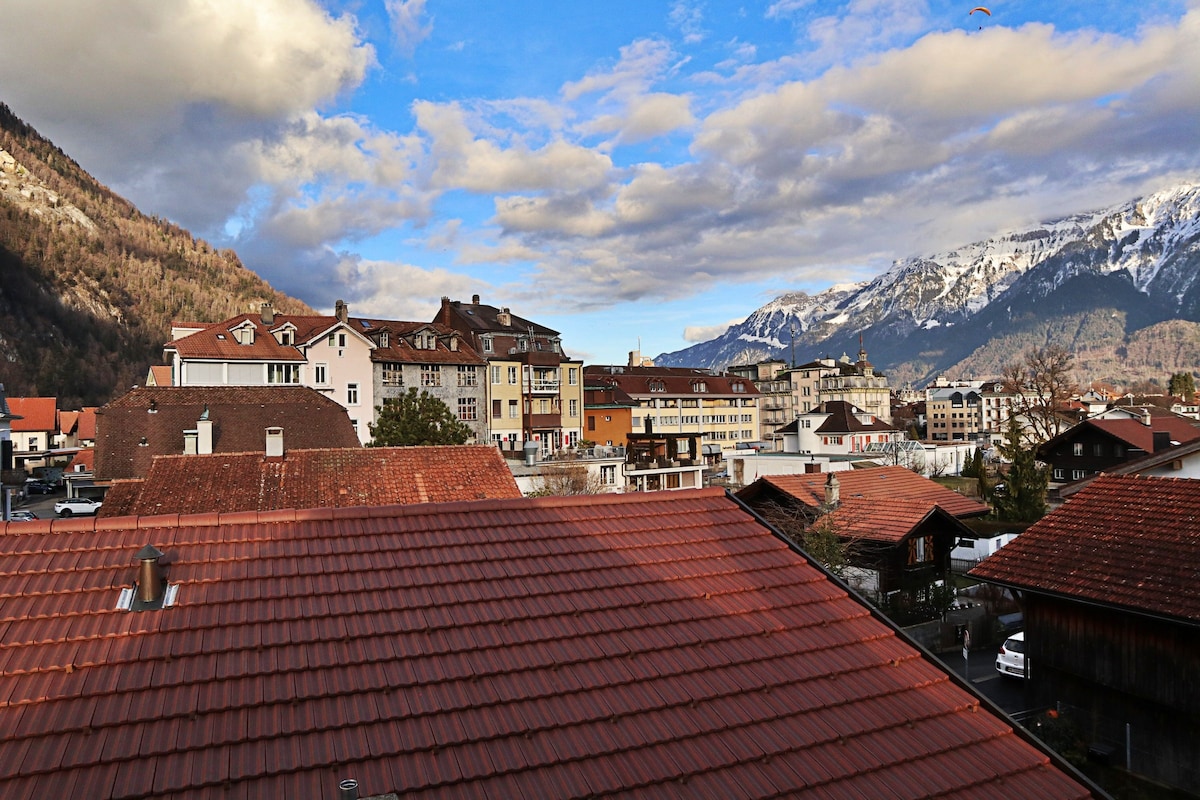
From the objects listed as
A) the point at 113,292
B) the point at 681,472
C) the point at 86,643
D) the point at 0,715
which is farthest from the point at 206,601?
the point at 113,292

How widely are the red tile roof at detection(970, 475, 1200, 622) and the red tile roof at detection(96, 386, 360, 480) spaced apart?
92.9ft

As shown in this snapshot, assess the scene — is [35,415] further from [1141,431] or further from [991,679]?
[1141,431]

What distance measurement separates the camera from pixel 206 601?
20.0ft

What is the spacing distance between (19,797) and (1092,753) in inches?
662

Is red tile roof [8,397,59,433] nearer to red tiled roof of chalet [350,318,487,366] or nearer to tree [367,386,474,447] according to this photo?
red tiled roof of chalet [350,318,487,366]

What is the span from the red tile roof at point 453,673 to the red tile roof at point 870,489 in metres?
22.4

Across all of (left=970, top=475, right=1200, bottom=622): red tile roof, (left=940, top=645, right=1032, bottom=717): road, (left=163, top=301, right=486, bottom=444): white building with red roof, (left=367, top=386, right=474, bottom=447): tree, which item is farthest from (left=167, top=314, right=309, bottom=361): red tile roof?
(left=970, top=475, right=1200, bottom=622): red tile roof

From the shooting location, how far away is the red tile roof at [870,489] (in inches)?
1154

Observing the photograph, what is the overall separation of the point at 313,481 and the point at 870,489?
843 inches

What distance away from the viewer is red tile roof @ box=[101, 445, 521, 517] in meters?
21.5

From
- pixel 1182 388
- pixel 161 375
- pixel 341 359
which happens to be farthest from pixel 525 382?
pixel 1182 388

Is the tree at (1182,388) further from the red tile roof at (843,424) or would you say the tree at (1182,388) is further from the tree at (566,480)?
the tree at (566,480)

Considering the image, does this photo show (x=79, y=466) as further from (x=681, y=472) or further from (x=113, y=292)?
(x=113, y=292)

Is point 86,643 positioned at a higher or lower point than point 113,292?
lower
